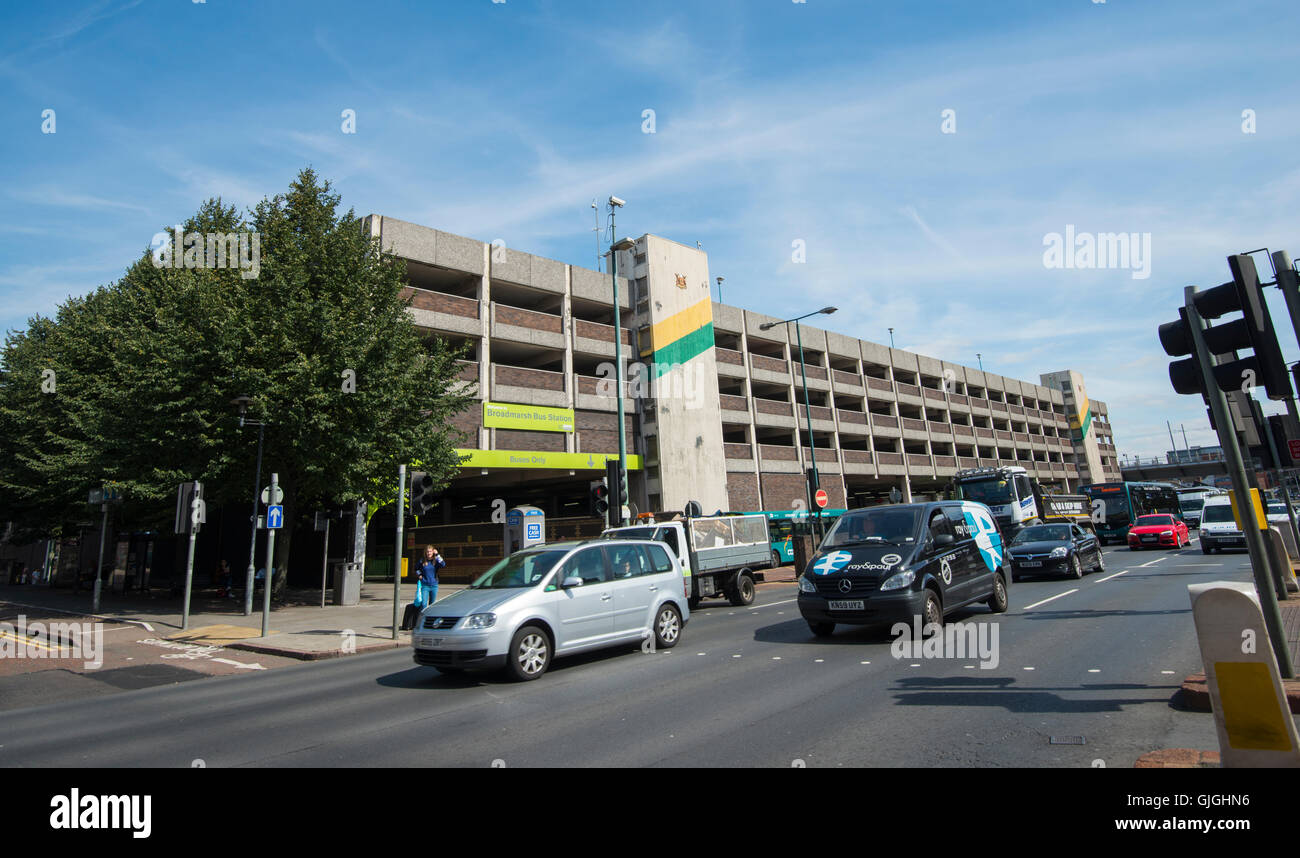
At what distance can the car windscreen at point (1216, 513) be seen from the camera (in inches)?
925

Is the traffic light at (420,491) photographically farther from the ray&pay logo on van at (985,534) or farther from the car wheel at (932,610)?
the ray&pay logo on van at (985,534)

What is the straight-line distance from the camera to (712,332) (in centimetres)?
3856

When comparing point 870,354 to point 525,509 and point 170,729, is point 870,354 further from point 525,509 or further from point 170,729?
point 170,729

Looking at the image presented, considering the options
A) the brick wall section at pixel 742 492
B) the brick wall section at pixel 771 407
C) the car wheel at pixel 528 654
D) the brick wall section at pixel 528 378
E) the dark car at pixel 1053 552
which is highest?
the brick wall section at pixel 771 407

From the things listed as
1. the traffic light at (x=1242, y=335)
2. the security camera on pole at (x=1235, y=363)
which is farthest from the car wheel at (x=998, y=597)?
the traffic light at (x=1242, y=335)

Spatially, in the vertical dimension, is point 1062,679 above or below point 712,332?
below

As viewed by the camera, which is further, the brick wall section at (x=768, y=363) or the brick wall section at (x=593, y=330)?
the brick wall section at (x=768, y=363)

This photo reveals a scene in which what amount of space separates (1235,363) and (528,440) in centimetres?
2631

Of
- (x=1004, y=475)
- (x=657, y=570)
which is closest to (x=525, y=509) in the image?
(x=657, y=570)

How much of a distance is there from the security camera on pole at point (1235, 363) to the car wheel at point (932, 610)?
3792mm

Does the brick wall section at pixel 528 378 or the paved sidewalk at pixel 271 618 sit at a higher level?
the brick wall section at pixel 528 378

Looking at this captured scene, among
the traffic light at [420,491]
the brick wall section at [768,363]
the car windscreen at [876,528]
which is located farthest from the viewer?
the brick wall section at [768,363]

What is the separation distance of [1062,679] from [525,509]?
15380 millimetres
